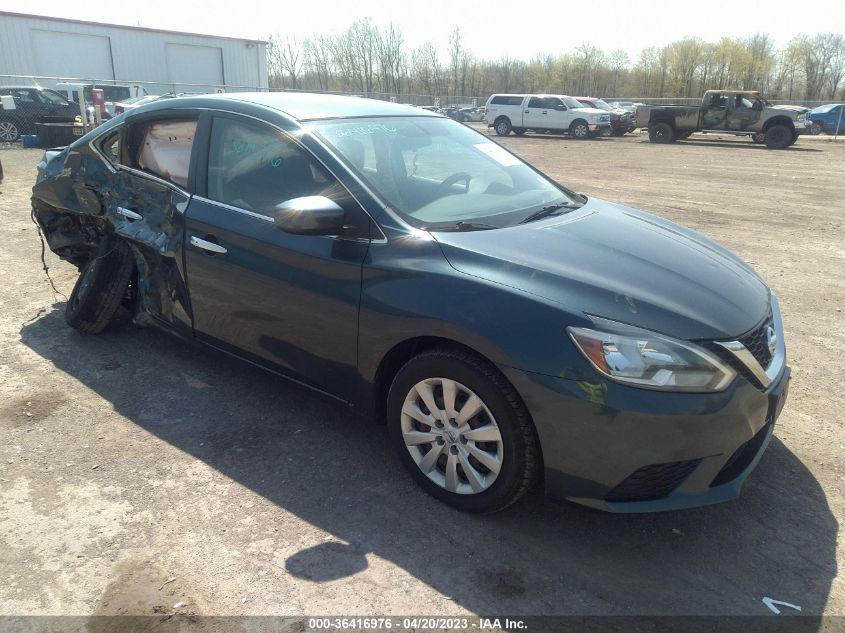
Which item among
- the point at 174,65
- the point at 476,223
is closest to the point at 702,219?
the point at 476,223

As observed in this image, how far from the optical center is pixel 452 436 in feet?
9.05

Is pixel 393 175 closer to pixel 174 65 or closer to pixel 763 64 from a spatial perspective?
pixel 174 65

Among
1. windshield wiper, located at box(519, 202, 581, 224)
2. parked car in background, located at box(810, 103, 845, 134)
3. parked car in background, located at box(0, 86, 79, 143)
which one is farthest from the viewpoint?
parked car in background, located at box(810, 103, 845, 134)

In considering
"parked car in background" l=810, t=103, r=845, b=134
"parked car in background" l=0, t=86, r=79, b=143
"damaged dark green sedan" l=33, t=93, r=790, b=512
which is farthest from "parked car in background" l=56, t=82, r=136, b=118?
"parked car in background" l=810, t=103, r=845, b=134

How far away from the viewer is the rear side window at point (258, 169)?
3.24 m

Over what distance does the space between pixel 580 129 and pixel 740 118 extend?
23.1 ft

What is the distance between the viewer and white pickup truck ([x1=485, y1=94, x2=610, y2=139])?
29656 mm

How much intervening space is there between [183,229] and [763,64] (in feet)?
261

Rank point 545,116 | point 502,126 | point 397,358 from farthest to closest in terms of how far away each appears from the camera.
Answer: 1. point 502,126
2. point 545,116
3. point 397,358

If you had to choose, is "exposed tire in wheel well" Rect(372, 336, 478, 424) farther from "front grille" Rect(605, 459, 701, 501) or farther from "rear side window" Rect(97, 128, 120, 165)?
"rear side window" Rect(97, 128, 120, 165)

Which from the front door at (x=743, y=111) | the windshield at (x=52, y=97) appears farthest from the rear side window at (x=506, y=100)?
the windshield at (x=52, y=97)

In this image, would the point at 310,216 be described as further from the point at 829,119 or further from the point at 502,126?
the point at 829,119

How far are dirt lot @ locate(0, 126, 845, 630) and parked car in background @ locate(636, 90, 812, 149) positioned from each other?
77.6ft

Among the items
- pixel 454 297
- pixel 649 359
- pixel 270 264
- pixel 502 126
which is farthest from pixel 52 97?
pixel 649 359
